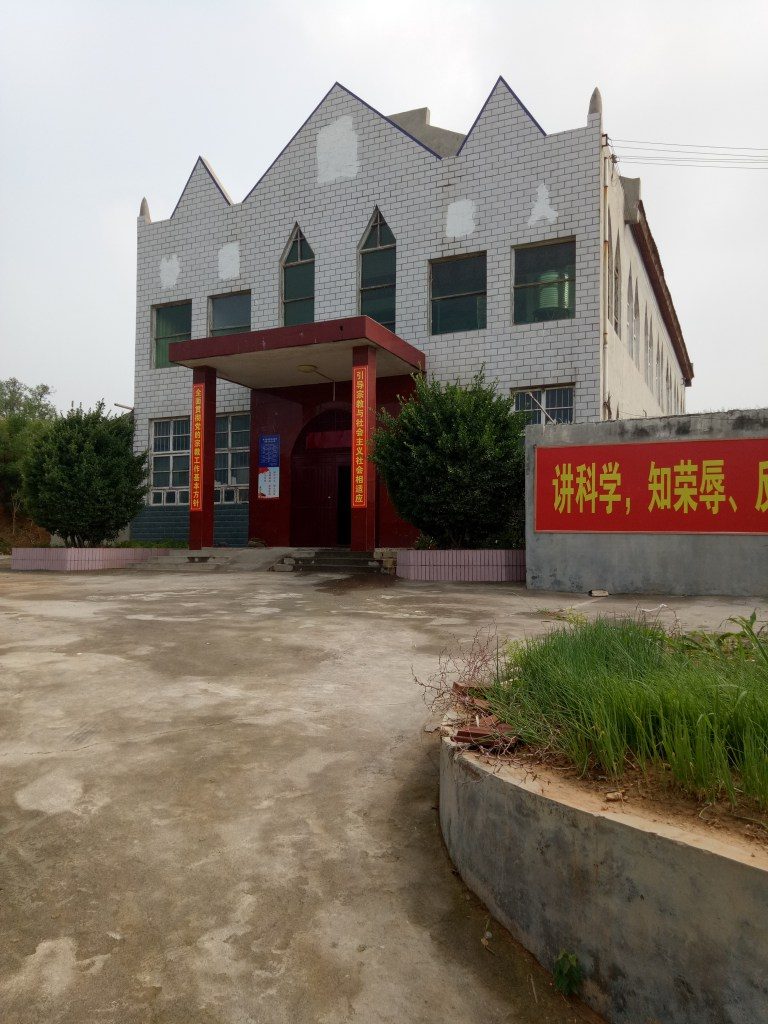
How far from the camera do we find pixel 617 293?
45.7 ft

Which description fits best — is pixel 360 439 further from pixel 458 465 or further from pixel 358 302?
pixel 358 302

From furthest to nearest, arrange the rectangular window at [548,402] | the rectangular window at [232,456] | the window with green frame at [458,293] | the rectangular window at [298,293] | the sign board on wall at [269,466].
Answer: the rectangular window at [232,456] → the rectangular window at [298,293] → the sign board on wall at [269,466] → the window with green frame at [458,293] → the rectangular window at [548,402]

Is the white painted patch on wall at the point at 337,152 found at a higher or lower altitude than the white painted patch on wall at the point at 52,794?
higher

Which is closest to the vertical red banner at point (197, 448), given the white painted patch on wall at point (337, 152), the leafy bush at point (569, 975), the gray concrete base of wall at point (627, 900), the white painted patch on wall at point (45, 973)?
the white painted patch on wall at point (337, 152)

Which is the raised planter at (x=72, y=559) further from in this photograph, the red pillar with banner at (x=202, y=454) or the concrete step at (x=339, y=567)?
the concrete step at (x=339, y=567)

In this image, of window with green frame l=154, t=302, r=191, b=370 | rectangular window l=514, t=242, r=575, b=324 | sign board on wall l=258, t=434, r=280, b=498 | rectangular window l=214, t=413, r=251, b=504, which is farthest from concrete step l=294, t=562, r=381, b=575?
window with green frame l=154, t=302, r=191, b=370

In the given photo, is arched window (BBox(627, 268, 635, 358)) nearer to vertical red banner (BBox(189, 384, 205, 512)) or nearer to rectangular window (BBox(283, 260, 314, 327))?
rectangular window (BBox(283, 260, 314, 327))

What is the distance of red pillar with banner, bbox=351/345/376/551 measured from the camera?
1126 centimetres

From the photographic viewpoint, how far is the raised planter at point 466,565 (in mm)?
9711

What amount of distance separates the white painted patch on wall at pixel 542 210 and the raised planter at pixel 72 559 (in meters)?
9.53

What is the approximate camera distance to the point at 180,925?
2.08 m

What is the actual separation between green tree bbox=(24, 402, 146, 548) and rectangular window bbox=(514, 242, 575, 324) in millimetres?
7902

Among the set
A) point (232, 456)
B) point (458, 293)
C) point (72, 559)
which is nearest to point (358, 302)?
point (458, 293)

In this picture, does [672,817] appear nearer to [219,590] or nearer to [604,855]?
[604,855]
